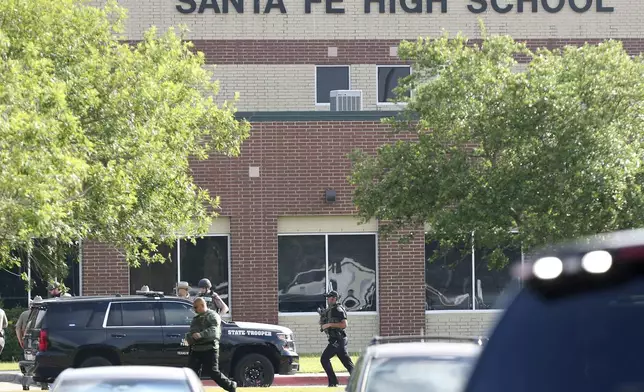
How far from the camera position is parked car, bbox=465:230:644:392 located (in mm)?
3143

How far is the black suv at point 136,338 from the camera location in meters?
20.0

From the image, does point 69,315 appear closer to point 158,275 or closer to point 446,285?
point 158,275

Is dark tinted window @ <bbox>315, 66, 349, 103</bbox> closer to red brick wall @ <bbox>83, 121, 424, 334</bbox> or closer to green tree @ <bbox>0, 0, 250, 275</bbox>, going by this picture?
red brick wall @ <bbox>83, 121, 424, 334</bbox>

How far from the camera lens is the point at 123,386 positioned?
10.9m

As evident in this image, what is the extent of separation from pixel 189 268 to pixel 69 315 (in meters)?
8.76

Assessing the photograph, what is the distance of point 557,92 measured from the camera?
787 inches

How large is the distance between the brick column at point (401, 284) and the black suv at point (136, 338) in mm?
8525

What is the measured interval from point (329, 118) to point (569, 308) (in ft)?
85.3

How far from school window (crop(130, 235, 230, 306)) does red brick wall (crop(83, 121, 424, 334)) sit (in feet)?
1.07

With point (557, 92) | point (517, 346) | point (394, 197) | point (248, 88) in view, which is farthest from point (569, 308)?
point (248, 88)

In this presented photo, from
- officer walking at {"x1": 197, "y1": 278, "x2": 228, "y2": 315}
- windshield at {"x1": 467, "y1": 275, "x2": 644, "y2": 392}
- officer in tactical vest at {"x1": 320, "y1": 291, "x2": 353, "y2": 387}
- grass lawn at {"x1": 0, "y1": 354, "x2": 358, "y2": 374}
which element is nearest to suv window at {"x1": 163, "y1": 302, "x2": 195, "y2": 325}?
officer walking at {"x1": 197, "y1": 278, "x2": 228, "y2": 315}

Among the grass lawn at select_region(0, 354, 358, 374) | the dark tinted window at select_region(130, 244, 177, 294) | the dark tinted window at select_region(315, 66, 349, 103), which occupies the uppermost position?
the dark tinted window at select_region(315, 66, 349, 103)

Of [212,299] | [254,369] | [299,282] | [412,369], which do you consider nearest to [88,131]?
[254,369]

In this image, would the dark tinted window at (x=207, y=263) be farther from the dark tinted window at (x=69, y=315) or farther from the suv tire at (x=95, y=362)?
the suv tire at (x=95, y=362)
